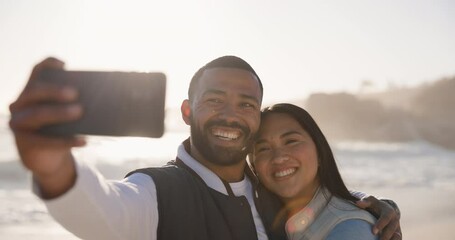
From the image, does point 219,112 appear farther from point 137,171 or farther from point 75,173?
point 75,173

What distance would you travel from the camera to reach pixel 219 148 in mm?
2844

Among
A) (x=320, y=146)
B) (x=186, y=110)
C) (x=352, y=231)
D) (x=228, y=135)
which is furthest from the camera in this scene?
(x=186, y=110)

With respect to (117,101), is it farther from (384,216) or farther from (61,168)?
(384,216)

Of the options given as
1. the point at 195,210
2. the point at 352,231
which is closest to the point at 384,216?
the point at 352,231

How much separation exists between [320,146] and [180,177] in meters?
1.17

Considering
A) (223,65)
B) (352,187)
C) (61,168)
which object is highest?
(223,65)

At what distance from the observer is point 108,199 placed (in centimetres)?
158

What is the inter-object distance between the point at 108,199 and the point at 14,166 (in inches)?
515

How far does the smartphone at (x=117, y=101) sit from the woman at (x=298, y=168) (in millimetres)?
1685

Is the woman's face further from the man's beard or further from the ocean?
the ocean

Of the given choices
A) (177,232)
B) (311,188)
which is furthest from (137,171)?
(311,188)

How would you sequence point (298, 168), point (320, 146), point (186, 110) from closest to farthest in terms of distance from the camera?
point (298, 168)
point (320, 146)
point (186, 110)

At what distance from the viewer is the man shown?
46.3 inches

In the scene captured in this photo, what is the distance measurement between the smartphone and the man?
0.03 metres
